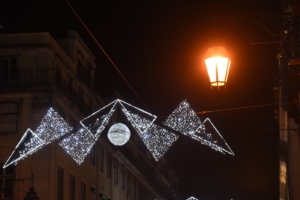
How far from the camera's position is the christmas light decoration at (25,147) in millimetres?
31047

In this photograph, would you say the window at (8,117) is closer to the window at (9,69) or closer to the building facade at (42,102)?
the building facade at (42,102)

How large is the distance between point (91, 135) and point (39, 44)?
557cm

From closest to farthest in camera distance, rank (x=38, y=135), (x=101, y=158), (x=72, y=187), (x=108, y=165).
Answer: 1. (x=38, y=135)
2. (x=72, y=187)
3. (x=101, y=158)
4. (x=108, y=165)

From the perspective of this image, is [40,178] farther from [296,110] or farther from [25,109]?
[296,110]

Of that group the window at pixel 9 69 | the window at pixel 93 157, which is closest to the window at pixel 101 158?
the window at pixel 93 157

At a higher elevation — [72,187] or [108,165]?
[108,165]

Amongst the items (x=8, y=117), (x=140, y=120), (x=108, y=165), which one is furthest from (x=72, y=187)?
(x=108, y=165)

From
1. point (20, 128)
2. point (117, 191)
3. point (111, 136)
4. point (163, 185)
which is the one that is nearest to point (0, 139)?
point (20, 128)

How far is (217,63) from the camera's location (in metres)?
9.74

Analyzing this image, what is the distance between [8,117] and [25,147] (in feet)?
6.09

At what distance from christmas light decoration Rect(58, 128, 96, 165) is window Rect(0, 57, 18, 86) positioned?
12.2 feet

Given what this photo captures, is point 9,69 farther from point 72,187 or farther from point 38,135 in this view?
point 72,187

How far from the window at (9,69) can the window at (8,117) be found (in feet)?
3.54

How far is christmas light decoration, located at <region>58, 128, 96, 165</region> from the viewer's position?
32812 mm
